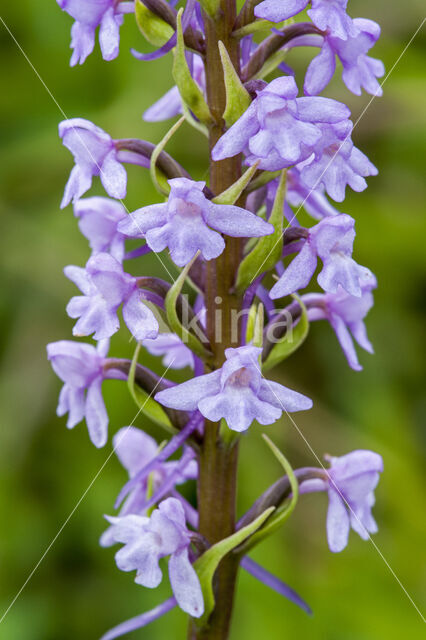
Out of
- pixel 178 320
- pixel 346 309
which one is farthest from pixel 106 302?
pixel 346 309

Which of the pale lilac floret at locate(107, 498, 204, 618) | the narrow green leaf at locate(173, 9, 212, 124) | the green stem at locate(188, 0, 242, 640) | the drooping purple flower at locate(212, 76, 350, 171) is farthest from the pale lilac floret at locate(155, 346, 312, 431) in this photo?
the narrow green leaf at locate(173, 9, 212, 124)

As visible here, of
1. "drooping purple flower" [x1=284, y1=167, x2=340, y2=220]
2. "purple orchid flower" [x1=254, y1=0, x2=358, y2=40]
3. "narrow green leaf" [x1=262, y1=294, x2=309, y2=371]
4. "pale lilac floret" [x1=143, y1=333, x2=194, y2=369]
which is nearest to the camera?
"purple orchid flower" [x1=254, y1=0, x2=358, y2=40]

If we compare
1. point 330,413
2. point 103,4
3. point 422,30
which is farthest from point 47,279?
point 422,30

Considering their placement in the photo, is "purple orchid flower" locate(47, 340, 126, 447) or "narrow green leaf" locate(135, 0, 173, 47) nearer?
"narrow green leaf" locate(135, 0, 173, 47)

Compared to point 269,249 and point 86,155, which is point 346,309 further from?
point 86,155

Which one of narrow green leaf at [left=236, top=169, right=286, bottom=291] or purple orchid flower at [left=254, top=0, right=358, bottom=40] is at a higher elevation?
purple orchid flower at [left=254, top=0, right=358, bottom=40]

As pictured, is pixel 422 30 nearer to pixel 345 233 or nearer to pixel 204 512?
pixel 345 233

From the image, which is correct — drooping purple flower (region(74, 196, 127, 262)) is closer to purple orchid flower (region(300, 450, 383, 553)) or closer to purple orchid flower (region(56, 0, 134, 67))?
purple orchid flower (region(56, 0, 134, 67))
